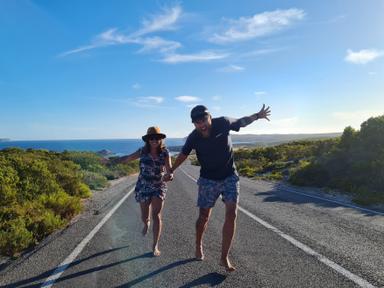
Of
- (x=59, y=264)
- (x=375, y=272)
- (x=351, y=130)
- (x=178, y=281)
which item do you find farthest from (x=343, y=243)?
(x=351, y=130)

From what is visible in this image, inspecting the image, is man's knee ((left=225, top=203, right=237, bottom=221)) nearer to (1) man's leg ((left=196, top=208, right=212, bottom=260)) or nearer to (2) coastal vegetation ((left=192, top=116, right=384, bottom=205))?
(1) man's leg ((left=196, top=208, right=212, bottom=260))

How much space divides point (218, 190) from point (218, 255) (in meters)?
1.14

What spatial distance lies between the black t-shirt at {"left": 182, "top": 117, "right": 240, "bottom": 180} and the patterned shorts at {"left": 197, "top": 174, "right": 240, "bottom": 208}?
7cm

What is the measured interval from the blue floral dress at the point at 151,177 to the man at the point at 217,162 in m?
1.02

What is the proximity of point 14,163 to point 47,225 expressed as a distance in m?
4.37

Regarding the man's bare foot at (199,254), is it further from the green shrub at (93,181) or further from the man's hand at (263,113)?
the green shrub at (93,181)

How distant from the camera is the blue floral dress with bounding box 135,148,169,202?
22.0 ft

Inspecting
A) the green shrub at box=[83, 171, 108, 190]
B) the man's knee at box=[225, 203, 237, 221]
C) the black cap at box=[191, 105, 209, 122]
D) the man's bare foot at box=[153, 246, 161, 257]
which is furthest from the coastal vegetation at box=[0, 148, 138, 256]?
the green shrub at box=[83, 171, 108, 190]

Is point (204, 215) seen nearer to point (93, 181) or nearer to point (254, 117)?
point (254, 117)

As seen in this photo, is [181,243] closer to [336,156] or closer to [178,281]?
[178,281]

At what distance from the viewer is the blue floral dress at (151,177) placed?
6.70m

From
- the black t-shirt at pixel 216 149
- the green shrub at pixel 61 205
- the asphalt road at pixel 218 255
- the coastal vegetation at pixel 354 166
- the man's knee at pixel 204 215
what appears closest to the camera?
the asphalt road at pixel 218 255

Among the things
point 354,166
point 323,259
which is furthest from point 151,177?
point 354,166

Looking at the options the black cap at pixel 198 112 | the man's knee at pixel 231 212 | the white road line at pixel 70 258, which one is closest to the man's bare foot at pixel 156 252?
the white road line at pixel 70 258
